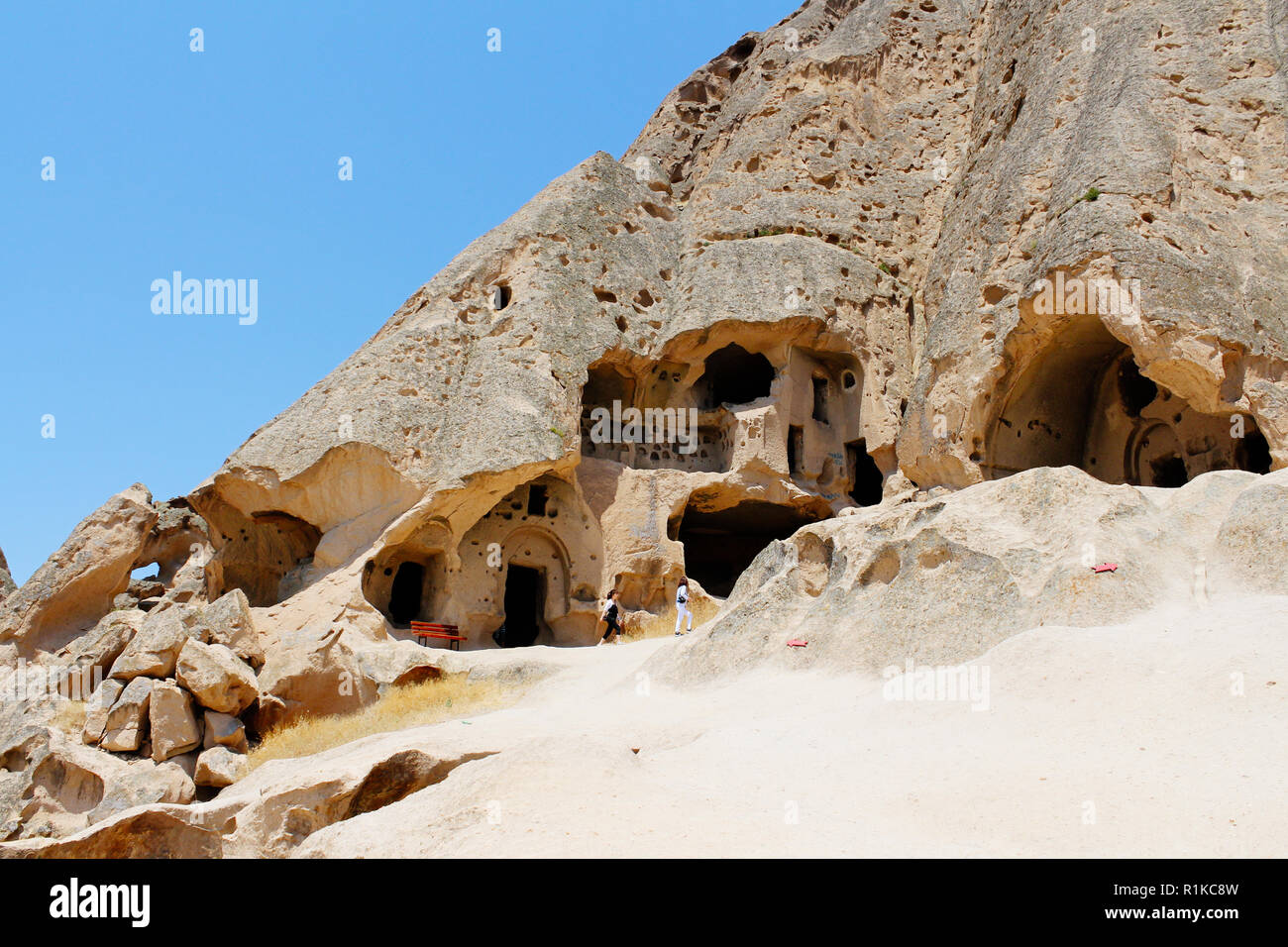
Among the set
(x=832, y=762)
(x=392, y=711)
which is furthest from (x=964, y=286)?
(x=832, y=762)

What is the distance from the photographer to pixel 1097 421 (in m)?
16.3

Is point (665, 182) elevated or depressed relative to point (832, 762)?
elevated

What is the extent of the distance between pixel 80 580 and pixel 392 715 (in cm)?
735

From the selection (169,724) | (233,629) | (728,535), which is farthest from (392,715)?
(728,535)

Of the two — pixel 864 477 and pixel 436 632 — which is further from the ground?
pixel 864 477

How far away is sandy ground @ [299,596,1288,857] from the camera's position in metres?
4.50

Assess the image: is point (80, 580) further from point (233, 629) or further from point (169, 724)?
point (169, 724)

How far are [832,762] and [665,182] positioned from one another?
1753 cm

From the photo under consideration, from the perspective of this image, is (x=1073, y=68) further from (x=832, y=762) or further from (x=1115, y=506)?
(x=832, y=762)

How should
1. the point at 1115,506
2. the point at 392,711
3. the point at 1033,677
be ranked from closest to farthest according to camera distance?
the point at 1033,677 → the point at 1115,506 → the point at 392,711

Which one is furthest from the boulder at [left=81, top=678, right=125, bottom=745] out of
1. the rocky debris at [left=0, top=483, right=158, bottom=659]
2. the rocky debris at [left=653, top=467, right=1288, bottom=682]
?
the rocky debris at [left=653, top=467, right=1288, bottom=682]

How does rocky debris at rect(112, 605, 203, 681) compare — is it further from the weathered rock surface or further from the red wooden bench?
the weathered rock surface

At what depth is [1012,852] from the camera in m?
4.41

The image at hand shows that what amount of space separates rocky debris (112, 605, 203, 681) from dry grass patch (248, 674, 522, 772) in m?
1.53
